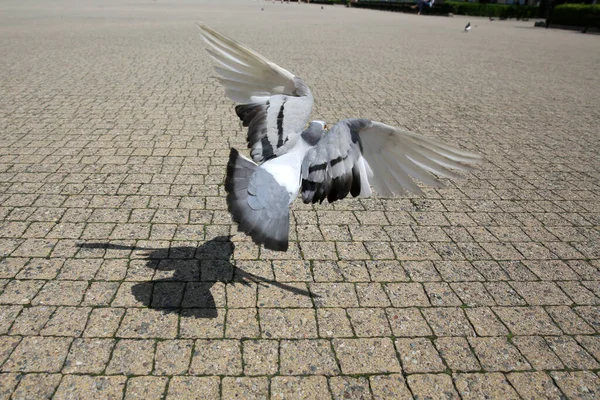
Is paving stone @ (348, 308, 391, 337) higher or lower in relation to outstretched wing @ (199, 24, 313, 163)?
lower

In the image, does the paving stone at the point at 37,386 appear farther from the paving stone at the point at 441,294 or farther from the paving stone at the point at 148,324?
the paving stone at the point at 441,294

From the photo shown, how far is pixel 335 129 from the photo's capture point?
10.3 feet

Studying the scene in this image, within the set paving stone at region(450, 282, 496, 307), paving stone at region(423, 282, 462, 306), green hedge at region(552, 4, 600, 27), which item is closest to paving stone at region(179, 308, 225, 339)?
paving stone at region(423, 282, 462, 306)

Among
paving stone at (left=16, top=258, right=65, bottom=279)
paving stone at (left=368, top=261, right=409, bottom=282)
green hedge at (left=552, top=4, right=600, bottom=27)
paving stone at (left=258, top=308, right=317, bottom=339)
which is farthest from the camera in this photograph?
green hedge at (left=552, top=4, right=600, bottom=27)

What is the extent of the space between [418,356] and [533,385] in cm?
72

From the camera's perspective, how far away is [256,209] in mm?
3020

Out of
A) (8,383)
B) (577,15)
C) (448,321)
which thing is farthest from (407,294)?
(577,15)

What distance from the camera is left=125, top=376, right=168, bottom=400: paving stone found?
2625mm

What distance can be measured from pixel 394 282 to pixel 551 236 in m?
2.01

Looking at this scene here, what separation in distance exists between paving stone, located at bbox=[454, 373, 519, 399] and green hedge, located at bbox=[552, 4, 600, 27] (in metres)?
32.4

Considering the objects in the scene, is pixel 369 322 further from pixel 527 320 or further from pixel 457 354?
pixel 527 320

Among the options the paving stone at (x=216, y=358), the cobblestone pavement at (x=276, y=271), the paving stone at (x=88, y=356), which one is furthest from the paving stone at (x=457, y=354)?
the paving stone at (x=88, y=356)

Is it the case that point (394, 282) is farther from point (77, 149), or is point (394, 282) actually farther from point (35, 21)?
point (35, 21)

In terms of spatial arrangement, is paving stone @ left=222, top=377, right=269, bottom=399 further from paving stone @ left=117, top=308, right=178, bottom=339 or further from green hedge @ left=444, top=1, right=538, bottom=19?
green hedge @ left=444, top=1, right=538, bottom=19
